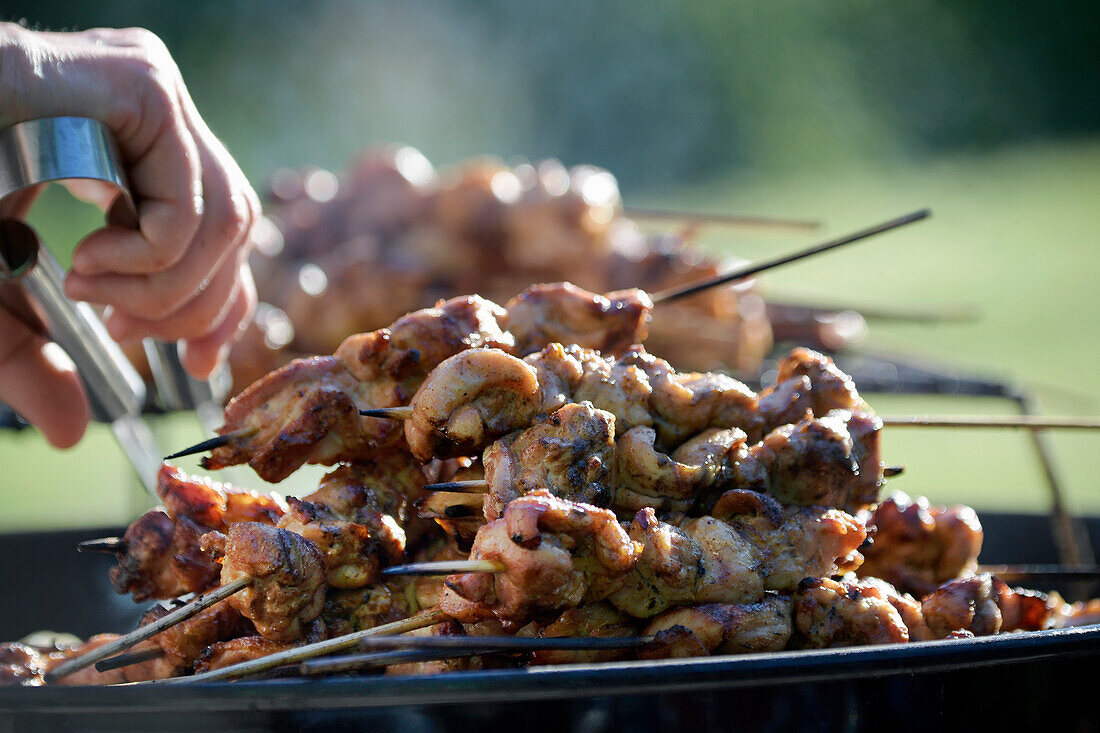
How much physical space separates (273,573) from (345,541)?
0.46ft

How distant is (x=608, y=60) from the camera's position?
21.2m

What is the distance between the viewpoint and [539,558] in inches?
52.4

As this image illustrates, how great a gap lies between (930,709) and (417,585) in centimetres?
75

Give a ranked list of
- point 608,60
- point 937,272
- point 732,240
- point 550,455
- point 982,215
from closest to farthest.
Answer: point 550,455 < point 937,272 < point 732,240 < point 982,215 < point 608,60

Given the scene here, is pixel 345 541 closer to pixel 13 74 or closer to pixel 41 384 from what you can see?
pixel 13 74

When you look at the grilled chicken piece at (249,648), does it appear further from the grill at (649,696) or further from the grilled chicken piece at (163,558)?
the grill at (649,696)

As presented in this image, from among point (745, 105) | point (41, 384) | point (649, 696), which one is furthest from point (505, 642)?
point (745, 105)

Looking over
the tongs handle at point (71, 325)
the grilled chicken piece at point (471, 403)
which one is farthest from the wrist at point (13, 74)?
the grilled chicken piece at point (471, 403)

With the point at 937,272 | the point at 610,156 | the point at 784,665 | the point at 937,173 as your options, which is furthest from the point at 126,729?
the point at 937,173

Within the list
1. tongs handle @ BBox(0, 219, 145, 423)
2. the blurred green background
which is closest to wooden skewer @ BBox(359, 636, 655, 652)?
tongs handle @ BBox(0, 219, 145, 423)

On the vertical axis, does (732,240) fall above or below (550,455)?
above

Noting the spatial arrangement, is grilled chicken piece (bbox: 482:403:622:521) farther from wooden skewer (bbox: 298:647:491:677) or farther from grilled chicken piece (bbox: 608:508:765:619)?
wooden skewer (bbox: 298:647:491:677)

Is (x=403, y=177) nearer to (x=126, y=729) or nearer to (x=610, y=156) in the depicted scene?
(x=126, y=729)

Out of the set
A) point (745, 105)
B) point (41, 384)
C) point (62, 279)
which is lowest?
point (41, 384)
